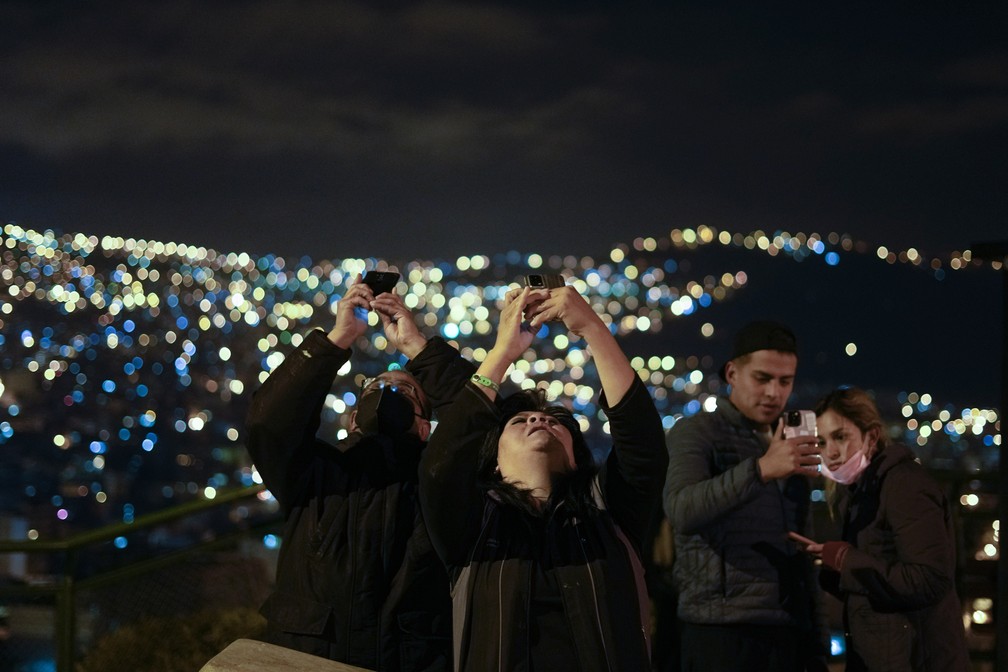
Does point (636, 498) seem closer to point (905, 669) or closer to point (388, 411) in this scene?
point (388, 411)

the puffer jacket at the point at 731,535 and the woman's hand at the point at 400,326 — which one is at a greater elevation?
the woman's hand at the point at 400,326

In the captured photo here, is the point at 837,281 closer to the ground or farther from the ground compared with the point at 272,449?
farther from the ground

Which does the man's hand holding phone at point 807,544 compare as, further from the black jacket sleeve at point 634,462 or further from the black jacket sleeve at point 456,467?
the black jacket sleeve at point 456,467

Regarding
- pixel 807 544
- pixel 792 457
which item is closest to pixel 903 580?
pixel 807 544

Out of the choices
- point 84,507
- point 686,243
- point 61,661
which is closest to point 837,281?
point 686,243

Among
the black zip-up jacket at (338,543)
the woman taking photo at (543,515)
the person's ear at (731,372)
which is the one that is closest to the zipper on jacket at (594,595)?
the woman taking photo at (543,515)
